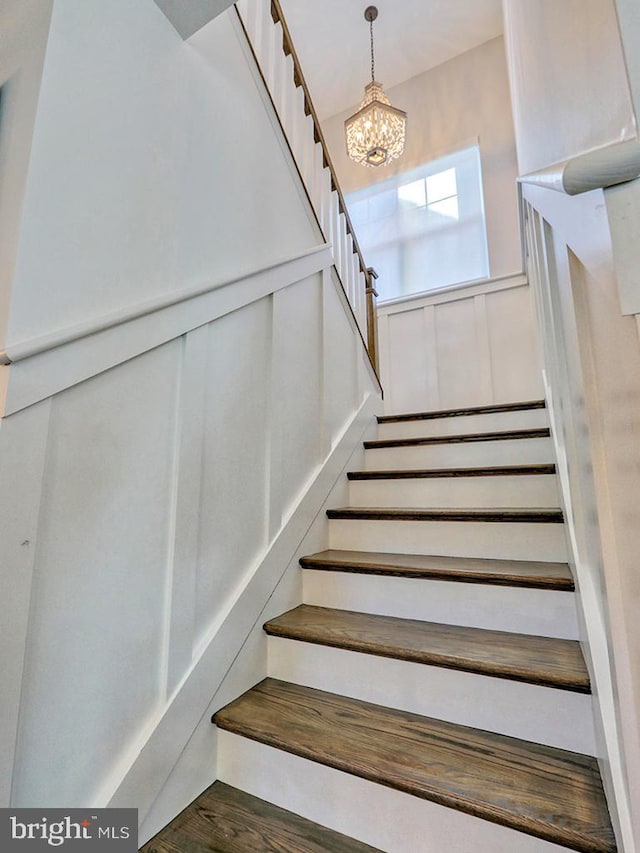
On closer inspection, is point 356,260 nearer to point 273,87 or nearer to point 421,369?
point 273,87

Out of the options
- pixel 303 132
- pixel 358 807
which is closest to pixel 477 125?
pixel 303 132

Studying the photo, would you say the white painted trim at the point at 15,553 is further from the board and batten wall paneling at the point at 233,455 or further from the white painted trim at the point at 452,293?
the white painted trim at the point at 452,293

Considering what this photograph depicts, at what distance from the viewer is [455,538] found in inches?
60.6

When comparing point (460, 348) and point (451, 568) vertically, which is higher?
point (460, 348)

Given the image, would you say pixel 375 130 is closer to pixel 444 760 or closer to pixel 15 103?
pixel 15 103

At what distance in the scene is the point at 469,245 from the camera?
11.6ft

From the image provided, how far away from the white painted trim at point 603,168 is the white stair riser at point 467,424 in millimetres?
1760

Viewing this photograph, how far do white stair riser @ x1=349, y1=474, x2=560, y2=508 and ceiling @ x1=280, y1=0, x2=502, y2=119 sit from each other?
12.7 feet

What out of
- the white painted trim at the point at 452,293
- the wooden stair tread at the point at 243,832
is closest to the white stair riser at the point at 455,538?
the wooden stair tread at the point at 243,832

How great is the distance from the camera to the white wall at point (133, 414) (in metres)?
0.79

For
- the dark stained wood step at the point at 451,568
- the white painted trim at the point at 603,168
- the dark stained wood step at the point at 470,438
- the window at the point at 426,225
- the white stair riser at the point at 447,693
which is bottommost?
the white stair riser at the point at 447,693

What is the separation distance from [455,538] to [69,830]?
1274 millimetres

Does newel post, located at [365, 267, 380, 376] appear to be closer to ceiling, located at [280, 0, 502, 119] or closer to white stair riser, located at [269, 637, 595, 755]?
white stair riser, located at [269, 637, 595, 755]

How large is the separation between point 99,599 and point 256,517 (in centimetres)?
56
